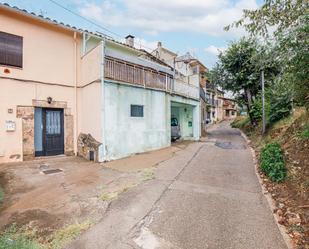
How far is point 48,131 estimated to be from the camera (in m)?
11.0

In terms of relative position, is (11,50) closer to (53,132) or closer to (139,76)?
(53,132)

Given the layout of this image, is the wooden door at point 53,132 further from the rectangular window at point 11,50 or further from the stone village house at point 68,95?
the rectangular window at point 11,50

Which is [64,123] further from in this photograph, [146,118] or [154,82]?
[154,82]

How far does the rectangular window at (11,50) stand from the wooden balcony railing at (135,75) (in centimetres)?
366

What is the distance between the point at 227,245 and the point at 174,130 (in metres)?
13.3

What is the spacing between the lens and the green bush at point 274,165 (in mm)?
6957

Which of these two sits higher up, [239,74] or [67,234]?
[239,74]

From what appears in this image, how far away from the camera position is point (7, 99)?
9547 mm

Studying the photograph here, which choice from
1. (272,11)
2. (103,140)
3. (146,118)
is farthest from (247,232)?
(146,118)

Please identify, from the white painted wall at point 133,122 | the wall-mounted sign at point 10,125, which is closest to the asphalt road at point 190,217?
the white painted wall at point 133,122

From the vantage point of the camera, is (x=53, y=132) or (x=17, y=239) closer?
(x=17, y=239)

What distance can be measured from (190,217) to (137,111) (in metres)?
7.61

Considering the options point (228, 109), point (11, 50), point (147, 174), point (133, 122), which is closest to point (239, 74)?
point (133, 122)

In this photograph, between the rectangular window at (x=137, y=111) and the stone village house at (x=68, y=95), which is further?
the rectangular window at (x=137, y=111)
